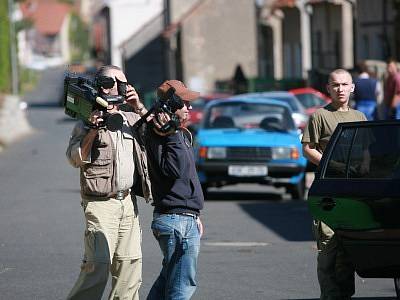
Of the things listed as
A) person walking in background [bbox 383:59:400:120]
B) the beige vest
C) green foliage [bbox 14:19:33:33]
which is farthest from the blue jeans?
green foliage [bbox 14:19:33:33]

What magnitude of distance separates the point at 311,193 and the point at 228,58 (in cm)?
6002

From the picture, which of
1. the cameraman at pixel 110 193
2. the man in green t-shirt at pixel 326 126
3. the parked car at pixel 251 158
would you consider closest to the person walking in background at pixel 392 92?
the parked car at pixel 251 158

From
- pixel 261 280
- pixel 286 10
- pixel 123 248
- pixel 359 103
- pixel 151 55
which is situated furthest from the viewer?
pixel 151 55

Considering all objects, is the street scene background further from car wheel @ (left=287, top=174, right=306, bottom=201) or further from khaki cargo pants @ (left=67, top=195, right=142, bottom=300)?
khaki cargo pants @ (left=67, top=195, right=142, bottom=300)

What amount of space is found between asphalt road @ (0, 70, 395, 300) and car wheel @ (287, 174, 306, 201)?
0.20 meters

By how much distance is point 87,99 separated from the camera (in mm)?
7574

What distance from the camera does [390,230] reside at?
7.38m

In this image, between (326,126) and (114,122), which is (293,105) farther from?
(114,122)

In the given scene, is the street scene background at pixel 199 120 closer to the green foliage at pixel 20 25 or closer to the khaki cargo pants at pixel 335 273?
the khaki cargo pants at pixel 335 273

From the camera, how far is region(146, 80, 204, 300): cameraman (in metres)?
7.45

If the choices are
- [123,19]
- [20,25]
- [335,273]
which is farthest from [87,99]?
[123,19]

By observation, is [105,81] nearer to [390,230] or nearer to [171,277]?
[171,277]

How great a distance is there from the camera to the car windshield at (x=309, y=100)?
34.2m

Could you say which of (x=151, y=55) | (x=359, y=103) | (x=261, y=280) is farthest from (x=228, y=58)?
(x=261, y=280)
